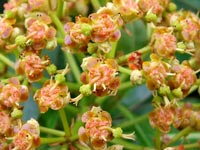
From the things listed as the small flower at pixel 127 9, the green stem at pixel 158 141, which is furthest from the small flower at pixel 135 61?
the green stem at pixel 158 141

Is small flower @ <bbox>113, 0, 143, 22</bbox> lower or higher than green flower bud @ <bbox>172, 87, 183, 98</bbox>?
higher

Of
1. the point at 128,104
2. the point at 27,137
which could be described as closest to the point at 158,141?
the point at 27,137

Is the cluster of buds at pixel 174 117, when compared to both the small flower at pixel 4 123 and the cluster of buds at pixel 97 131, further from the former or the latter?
the small flower at pixel 4 123

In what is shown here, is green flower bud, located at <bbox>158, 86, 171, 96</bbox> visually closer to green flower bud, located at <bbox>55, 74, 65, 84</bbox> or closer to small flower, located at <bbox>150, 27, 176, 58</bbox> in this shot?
small flower, located at <bbox>150, 27, 176, 58</bbox>

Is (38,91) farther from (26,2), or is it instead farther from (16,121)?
(26,2)

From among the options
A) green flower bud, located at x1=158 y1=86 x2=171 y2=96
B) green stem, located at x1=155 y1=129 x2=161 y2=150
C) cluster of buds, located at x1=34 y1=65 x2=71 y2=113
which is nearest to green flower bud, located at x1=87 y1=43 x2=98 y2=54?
cluster of buds, located at x1=34 y1=65 x2=71 y2=113

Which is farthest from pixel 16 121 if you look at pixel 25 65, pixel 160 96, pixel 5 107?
pixel 160 96

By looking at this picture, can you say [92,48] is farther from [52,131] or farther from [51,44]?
[52,131]
